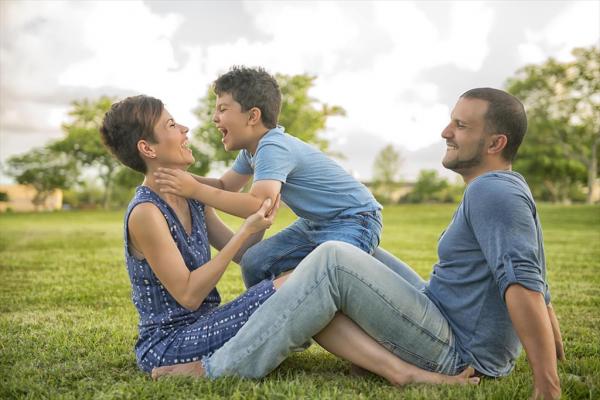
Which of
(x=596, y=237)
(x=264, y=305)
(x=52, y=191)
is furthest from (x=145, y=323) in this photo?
(x=52, y=191)

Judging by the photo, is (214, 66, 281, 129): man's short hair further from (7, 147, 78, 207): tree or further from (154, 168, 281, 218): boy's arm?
(7, 147, 78, 207): tree

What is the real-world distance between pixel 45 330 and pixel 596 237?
16.3 metres

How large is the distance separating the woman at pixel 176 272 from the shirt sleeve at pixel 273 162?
293mm

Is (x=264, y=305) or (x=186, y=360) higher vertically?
(x=264, y=305)

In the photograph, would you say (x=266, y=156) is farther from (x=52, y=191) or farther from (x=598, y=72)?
(x=52, y=191)

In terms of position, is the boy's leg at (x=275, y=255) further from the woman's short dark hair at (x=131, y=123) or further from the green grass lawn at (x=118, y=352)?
the woman's short dark hair at (x=131, y=123)

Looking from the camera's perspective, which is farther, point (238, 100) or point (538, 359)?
point (238, 100)

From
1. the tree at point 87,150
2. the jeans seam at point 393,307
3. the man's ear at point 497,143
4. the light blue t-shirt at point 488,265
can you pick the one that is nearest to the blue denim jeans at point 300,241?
the light blue t-shirt at point 488,265

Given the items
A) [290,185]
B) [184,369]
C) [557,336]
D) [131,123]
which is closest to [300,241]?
[290,185]

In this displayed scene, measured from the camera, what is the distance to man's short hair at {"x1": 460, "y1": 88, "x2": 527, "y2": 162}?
2.86 metres

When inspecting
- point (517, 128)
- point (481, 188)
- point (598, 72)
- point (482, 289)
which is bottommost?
point (482, 289)

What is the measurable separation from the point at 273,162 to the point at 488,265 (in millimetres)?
1479

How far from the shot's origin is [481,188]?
105 inches

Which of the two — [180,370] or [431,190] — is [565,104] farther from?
[180,370]
